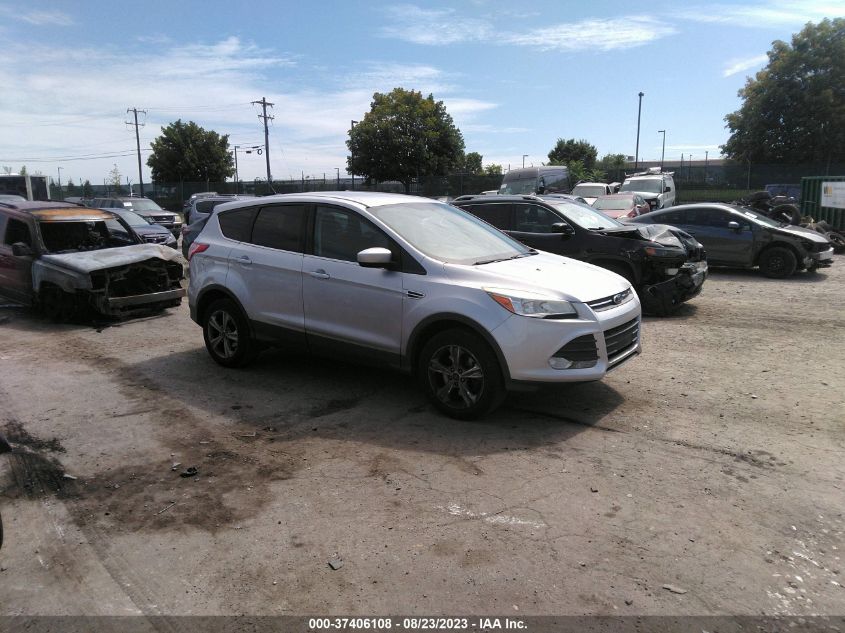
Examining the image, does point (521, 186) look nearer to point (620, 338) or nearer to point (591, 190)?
point (591, 190)

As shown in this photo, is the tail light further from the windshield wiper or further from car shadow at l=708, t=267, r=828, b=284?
car shadow at l=708, t=267, r=828, b=284

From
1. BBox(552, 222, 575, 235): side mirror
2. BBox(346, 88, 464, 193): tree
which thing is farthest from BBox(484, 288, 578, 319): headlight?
BBox(346, 88, 464, 193): tree

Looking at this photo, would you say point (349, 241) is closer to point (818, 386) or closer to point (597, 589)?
point (597, 589)

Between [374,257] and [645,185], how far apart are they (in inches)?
873

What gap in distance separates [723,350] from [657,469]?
347cm

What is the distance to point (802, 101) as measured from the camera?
36812mm

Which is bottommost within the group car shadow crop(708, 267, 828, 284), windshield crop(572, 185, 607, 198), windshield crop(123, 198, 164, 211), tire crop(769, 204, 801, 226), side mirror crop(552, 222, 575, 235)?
car shadow crop(708, 267, 828, 284)

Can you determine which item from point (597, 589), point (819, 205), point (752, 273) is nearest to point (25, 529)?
point (597, 589)

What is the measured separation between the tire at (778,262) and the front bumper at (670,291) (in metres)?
3.94

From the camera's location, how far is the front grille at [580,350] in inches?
186

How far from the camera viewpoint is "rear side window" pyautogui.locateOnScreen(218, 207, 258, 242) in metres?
6.44

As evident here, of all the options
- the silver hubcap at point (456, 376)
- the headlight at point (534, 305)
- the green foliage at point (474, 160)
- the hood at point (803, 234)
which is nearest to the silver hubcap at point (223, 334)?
the silver hubcap at point (456, 376)

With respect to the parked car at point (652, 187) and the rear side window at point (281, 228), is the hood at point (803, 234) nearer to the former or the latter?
the rear side window at point (281, 228)

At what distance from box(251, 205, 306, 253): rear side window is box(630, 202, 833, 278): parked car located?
9132 millimetres
